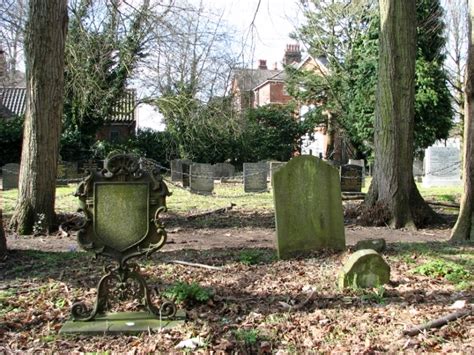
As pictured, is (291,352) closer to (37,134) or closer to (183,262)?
(183,262)

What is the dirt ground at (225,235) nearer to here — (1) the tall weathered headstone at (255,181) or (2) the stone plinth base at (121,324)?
(2) the stone plinth base at (121,324)

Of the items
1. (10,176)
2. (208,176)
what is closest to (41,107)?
(208,176)

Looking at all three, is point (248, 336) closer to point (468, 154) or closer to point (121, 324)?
point (121, 324)

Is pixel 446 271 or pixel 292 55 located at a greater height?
pixel 292 55

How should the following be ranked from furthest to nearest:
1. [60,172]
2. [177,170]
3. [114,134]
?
[114,134] < [60,172] < [177,170]

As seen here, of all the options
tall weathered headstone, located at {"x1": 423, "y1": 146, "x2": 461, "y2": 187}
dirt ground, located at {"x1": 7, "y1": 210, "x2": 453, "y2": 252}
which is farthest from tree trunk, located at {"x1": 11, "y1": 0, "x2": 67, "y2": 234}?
tall weathered headstone, located at {"x1": 423, "y1": 146, "x2": 461, "y2": 187}

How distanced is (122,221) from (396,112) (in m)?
7.93

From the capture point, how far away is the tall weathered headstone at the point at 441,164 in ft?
74.5

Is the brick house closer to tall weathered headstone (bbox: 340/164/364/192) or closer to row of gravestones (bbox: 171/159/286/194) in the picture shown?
row of gravestones (bbox: 171/159/286/194)

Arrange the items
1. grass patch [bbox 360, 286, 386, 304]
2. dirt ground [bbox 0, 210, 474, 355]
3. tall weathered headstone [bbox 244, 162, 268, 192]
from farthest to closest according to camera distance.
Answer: tall weathered headstone [bbox 244, 162, 268, 192]
grass patch [bbox 360, 286, 386, 304]
dirt ground [bbox 0, 210, 474, 355]

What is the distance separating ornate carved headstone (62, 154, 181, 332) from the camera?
4.39 m

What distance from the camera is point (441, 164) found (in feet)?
75.2

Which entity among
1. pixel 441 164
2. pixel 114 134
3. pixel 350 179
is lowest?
pixel 350 179

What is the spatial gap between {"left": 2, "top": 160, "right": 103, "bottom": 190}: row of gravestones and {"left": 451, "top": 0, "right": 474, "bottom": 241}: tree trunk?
13.4 metres
